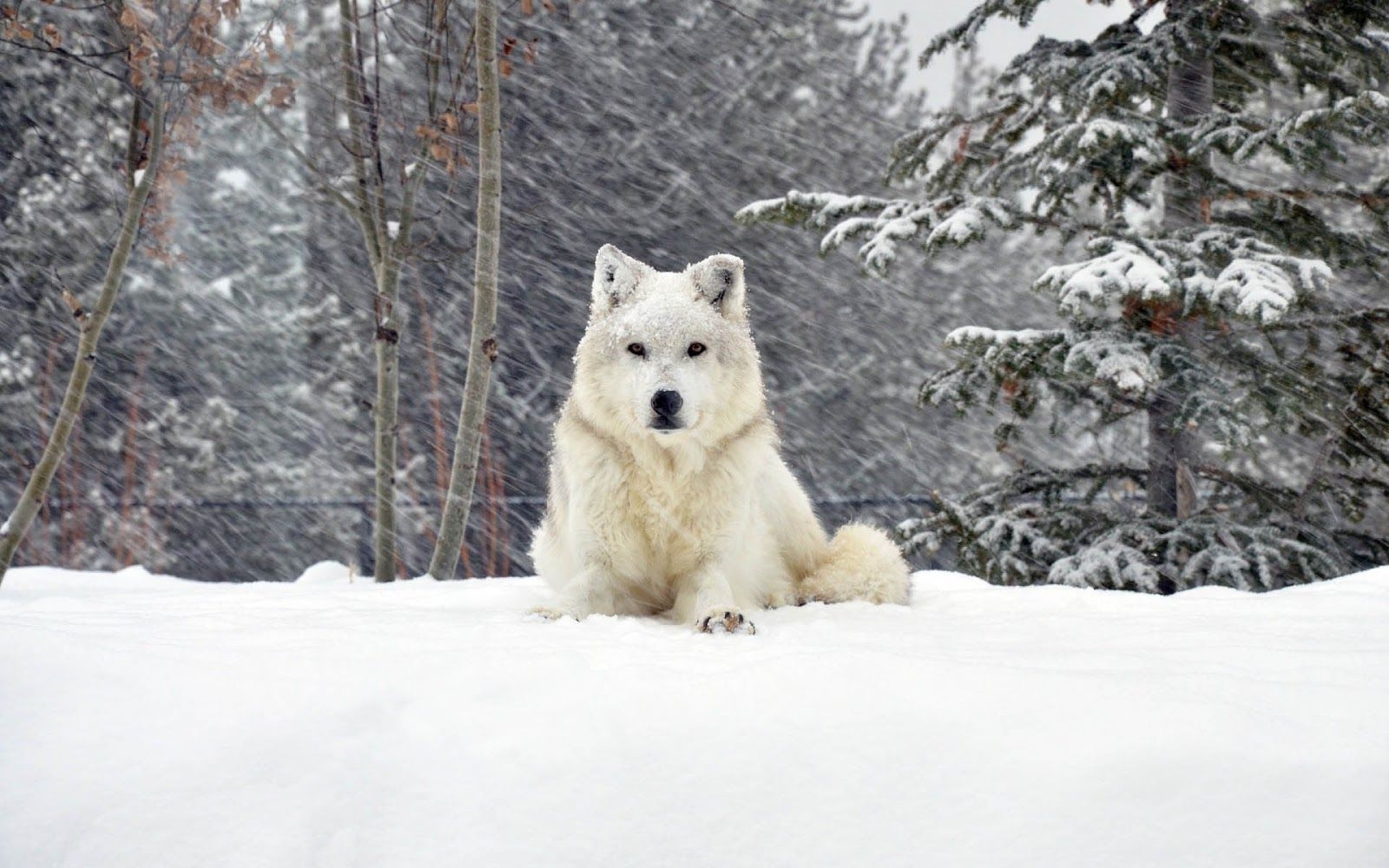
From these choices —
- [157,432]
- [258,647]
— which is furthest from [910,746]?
[157,432]

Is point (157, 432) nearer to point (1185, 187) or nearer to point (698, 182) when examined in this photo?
point (698, 182)

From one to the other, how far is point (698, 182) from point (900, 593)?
1060 cm

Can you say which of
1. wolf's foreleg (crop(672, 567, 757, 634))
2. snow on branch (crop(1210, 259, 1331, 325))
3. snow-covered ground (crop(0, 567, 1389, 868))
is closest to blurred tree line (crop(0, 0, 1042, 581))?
snow on branch (crop(1210, 259, 1331, 325))

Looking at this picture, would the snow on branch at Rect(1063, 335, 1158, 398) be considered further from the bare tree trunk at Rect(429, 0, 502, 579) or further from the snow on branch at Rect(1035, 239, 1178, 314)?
the bare tree trunk at Rect(429, 0, 502, 579)

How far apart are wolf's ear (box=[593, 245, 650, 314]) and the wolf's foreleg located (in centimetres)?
107

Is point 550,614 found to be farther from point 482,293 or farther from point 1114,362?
point 1114,362

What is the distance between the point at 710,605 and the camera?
3238 millimetres

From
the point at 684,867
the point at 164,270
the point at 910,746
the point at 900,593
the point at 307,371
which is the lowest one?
the point at 684,867

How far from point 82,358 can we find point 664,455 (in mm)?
2543

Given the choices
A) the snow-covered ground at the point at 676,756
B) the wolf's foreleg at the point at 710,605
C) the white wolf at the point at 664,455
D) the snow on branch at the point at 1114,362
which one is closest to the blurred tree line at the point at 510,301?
the snow on branch at the point at 1114,362

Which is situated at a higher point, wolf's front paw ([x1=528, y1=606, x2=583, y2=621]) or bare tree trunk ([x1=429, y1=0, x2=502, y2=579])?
bare tree trunk ([x1=429, y1=0, x2=502, y2=579])

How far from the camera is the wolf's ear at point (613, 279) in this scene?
11.8 feet

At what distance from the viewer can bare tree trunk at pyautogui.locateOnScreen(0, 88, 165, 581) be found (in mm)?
3920

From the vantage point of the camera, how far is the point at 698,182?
1354cm
